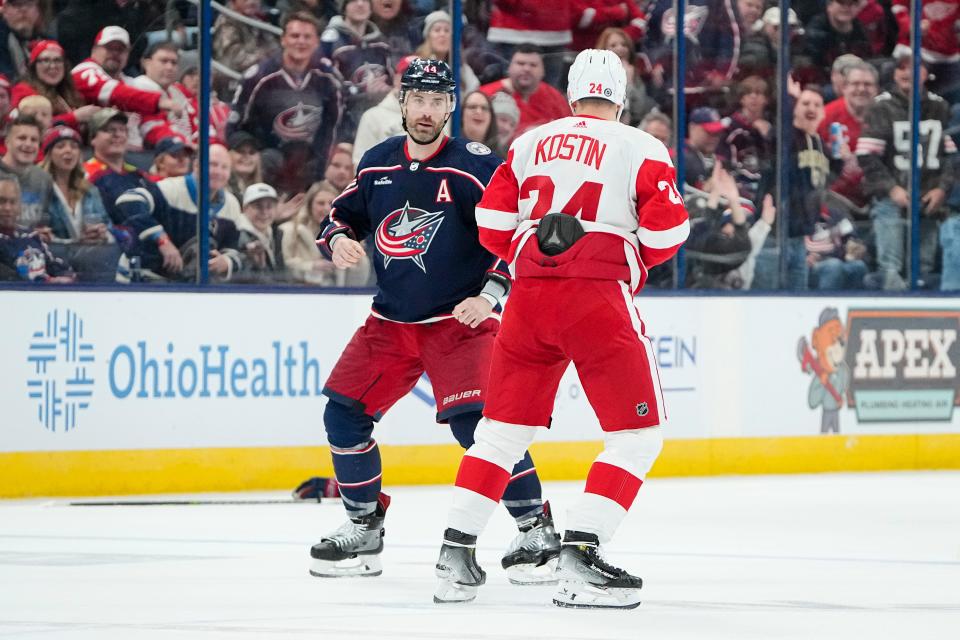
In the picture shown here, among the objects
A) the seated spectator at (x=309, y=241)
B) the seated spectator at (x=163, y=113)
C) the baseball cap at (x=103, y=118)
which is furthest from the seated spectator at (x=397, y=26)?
the baseball cap at (x=103, y=118)

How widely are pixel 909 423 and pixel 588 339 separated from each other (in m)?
6.28

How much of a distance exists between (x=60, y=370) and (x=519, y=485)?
336 cm

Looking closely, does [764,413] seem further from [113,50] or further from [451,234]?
[451,234]

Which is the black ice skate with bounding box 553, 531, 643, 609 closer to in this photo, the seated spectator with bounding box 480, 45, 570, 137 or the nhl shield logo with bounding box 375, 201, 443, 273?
the nhl shield logo with bounding box 375, 201, 443, 273

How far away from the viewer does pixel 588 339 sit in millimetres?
4727

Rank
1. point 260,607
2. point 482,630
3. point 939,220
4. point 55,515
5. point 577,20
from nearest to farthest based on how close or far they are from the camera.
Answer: point 482,630
point 260,607
point 55,515
point 577,20
point 939,220

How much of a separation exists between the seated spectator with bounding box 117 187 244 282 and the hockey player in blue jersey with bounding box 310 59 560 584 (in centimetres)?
339

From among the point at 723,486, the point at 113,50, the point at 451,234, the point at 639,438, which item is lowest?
the point at 723,486

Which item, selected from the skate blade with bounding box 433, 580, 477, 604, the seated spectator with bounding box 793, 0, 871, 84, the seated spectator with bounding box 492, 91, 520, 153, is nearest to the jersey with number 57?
the skate blade with bounding box 433, 580, 477, 604

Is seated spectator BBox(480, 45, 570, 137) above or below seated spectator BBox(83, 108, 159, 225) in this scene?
above

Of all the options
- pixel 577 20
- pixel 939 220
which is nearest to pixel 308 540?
pixel 577 20

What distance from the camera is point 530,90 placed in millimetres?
10133

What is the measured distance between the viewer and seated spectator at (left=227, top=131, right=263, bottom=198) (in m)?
9.16

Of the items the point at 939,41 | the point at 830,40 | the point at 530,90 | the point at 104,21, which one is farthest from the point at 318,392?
the point at 939,41
